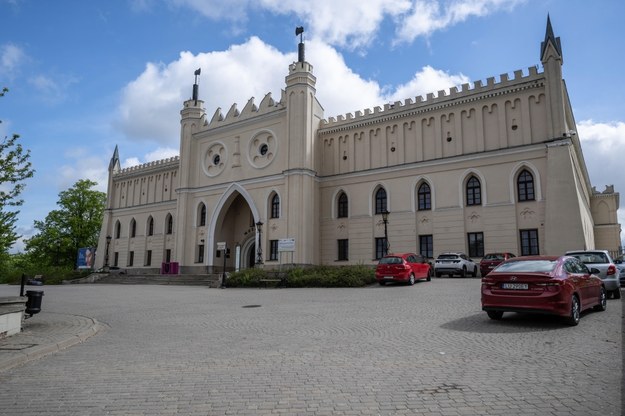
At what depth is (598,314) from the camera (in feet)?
36.1

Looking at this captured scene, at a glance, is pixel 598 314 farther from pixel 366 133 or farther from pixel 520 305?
pixel 366 133

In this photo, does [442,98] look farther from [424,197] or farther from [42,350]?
[42,350]

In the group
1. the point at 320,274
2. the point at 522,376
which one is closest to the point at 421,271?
the point at 320,274

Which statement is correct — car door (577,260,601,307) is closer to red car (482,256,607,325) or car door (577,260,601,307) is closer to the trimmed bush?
red car (482,256,607,325)

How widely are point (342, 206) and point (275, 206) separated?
5381mm

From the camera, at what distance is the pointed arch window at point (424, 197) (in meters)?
30.3

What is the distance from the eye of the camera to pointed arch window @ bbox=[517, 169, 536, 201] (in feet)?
88.0

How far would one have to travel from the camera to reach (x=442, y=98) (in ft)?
100

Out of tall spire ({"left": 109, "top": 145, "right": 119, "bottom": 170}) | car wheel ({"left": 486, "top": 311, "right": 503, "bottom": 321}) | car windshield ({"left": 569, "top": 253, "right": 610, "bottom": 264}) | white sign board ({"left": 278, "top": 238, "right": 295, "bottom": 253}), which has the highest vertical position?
tall spire ({"left": 109, "top": 145, "right": 119, "bottom": 170})

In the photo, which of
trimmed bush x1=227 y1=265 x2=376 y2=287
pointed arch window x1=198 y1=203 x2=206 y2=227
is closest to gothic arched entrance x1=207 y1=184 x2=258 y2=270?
pointed arch window x1=198 y1=203 x2=206 y2=227

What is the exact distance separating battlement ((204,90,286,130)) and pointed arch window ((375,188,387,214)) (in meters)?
10.4

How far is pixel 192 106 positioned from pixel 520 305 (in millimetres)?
38291

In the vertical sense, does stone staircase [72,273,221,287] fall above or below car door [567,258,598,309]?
below

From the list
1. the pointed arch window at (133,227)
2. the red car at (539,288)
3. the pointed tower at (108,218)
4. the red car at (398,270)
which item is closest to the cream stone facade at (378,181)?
the pointed arch window at (133,227)
